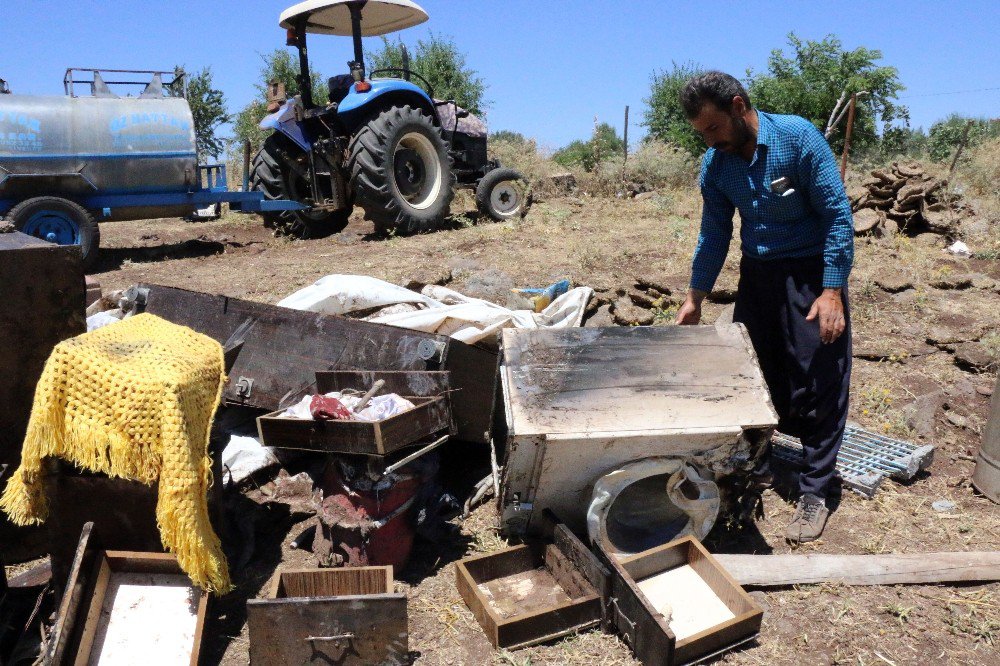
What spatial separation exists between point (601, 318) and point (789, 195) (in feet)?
6.60

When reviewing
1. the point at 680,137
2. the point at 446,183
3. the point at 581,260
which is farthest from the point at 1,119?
the point at 680,137

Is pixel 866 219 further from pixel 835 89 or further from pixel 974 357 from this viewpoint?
pixel 835 89

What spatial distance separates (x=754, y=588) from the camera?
2.72 meters

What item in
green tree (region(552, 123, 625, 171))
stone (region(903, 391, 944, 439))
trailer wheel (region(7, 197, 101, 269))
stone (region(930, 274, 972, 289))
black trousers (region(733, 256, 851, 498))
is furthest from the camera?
green tree (region(552, 123, 625, 171))

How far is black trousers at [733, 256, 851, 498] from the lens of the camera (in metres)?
3.02

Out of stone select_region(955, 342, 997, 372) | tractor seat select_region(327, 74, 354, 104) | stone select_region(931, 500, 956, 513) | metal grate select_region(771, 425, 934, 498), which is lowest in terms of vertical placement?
stone select_region(931, 500, 956, 513)

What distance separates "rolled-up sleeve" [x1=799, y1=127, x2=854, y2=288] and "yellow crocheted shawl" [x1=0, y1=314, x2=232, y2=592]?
2.32m

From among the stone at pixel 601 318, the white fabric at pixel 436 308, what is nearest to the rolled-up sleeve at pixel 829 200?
the white fabric at pixel 436 308

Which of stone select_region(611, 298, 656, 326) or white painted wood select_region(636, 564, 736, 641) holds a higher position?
stone select_region(611, 298, 656, 326)

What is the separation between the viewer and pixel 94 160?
785cm

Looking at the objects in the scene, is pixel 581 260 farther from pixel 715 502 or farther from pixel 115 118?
pixel 115 118

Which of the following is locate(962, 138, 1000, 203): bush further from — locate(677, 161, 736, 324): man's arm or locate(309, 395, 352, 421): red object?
locate(309, 395, 352, 421): red object

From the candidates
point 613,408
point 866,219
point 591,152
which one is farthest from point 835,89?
point 613,408

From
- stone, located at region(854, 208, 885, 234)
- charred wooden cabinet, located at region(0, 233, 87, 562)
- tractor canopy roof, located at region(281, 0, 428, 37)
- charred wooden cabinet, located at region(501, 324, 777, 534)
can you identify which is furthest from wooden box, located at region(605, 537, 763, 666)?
tractor canopy roof, located at region(281, 0, 428, 37)
